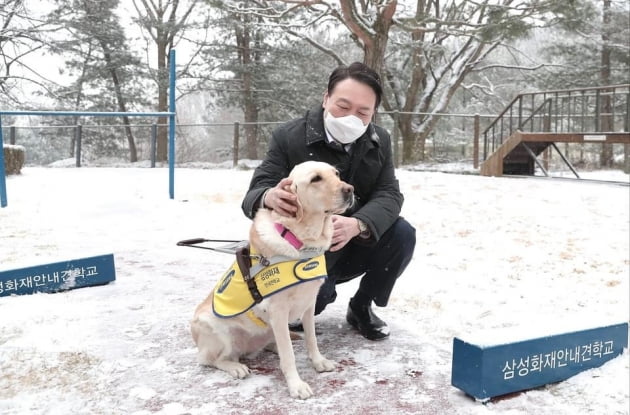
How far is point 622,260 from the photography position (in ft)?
15.7

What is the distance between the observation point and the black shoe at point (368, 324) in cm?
270

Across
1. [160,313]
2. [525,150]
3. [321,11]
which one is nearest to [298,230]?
[160,313]

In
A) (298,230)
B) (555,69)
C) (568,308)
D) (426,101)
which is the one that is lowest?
(568,308)

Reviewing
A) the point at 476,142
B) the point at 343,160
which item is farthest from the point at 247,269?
the point at 476,142

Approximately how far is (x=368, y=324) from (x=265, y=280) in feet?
2.93

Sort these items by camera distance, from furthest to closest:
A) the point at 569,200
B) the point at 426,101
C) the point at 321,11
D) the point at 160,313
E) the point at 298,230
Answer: the point at 426,101, the point at 321,11, the point at 569,200, the point at 160,313, the point at 298,230

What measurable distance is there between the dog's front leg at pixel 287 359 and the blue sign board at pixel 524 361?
608 mm

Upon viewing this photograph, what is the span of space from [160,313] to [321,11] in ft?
39.2

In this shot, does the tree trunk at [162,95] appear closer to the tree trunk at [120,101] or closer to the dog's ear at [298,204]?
the tree trunk at [120,101]

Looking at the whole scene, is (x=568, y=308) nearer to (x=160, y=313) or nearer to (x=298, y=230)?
(x=298, y=230)

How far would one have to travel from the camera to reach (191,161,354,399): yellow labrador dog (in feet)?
6.47

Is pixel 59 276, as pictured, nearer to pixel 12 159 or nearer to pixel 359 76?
pixel 359 76

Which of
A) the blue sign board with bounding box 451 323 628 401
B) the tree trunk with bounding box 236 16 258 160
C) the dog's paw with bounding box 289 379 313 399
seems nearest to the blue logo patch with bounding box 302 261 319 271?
the dog's paw with bounding box 289 379 313 399

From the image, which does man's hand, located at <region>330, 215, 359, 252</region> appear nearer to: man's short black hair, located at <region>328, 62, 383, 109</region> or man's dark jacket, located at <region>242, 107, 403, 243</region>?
man's dark jacket, located at <region>242, 107, 403, 243</region>
